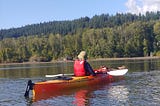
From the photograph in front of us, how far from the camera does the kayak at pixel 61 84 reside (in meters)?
30.6

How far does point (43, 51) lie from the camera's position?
172 metres

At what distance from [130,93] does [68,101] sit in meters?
5.05

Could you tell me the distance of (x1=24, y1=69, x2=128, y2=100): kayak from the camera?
100 feet

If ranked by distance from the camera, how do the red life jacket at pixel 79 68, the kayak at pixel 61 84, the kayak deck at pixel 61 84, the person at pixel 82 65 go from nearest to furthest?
1. the kayak at pixel 61 84
2. the kayak deck at pixel 61 84
3. the person at pixel 82 65
4. the red life jacket at pixel 79 68

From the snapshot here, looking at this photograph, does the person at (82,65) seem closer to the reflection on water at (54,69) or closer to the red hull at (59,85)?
the red hull at (59,85)

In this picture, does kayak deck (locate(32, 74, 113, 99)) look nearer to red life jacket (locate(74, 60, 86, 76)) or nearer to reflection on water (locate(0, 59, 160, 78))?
red life jacket (locate(74, 60, 86, 76))

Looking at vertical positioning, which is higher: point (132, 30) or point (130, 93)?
point (132, 30)

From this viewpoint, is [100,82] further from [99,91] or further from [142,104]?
[142,104]

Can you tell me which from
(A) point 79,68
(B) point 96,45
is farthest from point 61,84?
(B) point 96,45

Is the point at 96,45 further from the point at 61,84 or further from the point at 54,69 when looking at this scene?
the point at 61,84

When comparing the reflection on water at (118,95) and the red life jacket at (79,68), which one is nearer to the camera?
the reflection on water at (118,95)

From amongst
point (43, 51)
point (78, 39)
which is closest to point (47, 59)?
point (43, 51)

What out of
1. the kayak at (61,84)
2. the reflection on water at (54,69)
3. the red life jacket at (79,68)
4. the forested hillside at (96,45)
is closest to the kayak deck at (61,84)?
the kayak at (61,84)

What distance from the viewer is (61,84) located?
32469 millimetres
